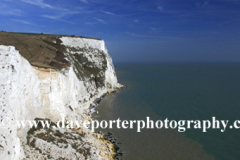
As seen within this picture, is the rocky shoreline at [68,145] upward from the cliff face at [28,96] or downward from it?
downward

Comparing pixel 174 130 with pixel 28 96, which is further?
pixel 174 130

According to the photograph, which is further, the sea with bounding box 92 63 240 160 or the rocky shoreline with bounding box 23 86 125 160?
the sea with bounding box 92 63 240 160

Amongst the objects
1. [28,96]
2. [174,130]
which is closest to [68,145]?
[28,96]

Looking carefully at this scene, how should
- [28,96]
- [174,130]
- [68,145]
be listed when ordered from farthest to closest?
1. [174,130]
2. [28,96]
3. [68,145]

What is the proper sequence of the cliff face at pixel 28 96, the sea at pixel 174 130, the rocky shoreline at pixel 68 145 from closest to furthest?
the cliff face at pixel 28 96
the rocky shoreline at pixel 68 145
the sea at pixel 174 130

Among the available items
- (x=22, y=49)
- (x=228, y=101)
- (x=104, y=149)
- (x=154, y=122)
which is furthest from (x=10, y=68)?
(x=228, y=101)

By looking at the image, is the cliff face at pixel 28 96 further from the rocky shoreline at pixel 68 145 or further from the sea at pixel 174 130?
the sea at pixel 174 130

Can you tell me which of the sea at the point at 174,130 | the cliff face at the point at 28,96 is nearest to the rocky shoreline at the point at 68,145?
the cliff face at the point at 28,96

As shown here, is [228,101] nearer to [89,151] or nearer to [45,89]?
[89,151]

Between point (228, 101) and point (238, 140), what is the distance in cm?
2030

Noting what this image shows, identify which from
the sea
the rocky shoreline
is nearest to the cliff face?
the rocky shoreline

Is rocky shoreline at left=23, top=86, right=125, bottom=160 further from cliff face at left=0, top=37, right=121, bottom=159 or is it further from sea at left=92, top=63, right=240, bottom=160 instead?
sea at left=92, top=63, right=240, bottom=160

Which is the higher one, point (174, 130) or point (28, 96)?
point (28, 96)

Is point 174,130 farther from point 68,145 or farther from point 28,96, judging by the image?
point 28,96
